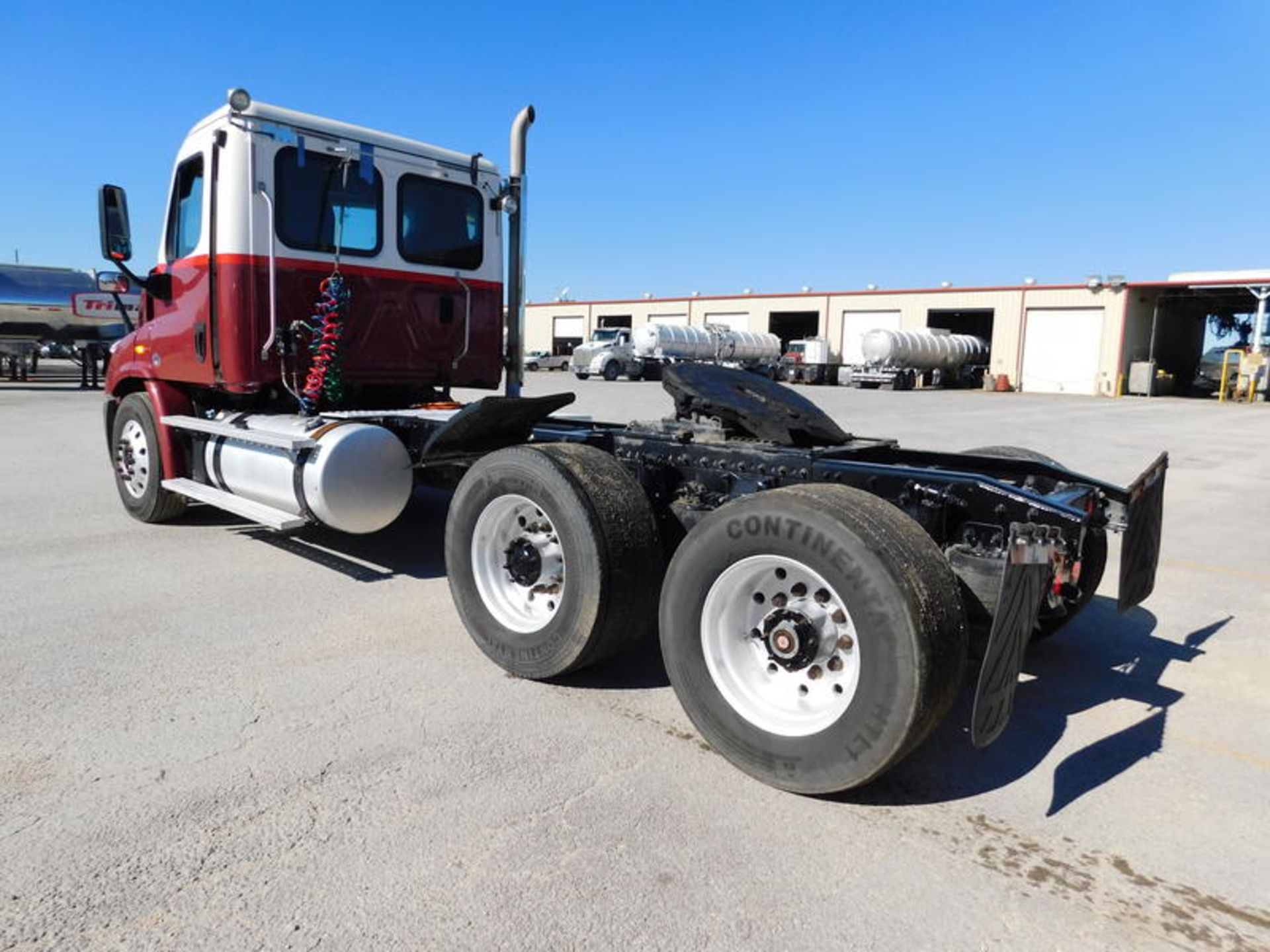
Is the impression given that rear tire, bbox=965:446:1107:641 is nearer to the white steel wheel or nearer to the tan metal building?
the white steel wheel

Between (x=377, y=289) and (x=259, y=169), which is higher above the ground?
(x=259, y=169)

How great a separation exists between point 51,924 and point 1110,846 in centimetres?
304

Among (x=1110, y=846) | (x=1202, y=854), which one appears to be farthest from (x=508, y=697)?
(x=1202, y=854)

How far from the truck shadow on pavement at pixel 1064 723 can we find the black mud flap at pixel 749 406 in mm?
1362

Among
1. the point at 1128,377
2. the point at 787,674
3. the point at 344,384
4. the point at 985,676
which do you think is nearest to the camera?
the point at 985,676

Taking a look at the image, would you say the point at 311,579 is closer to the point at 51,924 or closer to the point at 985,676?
the point at 51,924

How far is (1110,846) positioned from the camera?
2.78 metres

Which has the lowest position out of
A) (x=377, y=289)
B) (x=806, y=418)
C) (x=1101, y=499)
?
(x=1101, y=499)

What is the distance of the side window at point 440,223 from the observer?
21.3 feet

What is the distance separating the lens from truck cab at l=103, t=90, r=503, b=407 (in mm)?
5836

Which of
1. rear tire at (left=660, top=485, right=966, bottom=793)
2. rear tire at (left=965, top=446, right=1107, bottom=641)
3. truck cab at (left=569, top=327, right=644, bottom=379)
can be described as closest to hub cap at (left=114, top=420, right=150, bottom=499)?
rear tire at (left=660, top=485, right=966, bottom=793)

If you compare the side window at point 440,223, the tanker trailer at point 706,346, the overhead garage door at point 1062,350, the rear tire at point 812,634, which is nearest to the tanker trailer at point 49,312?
the tanker trailer at point 706,346

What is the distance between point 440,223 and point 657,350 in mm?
34248

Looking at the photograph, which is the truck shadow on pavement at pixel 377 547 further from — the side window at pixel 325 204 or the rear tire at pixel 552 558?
the side window at pixel 325 204
